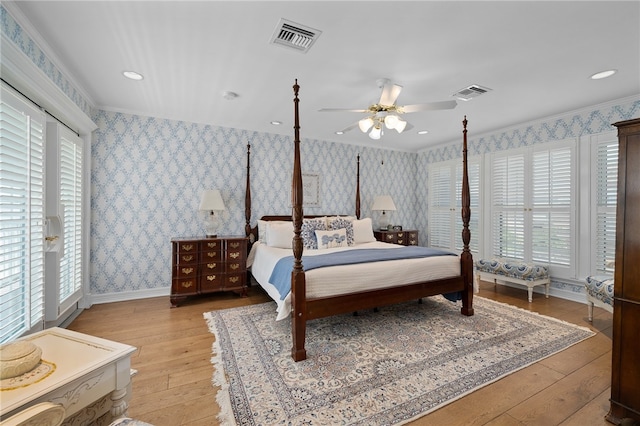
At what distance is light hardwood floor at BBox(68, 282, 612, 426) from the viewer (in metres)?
1.74

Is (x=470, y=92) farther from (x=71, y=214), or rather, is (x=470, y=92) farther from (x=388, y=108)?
(x=71, y=214)

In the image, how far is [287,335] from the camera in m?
2.83

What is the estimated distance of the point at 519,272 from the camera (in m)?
4.02

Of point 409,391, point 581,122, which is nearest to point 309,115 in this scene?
point 409,391

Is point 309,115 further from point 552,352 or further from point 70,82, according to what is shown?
point 552,352

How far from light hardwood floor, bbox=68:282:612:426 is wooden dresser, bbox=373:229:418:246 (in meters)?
2.61

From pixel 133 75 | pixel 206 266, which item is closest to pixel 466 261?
pixel 206 266

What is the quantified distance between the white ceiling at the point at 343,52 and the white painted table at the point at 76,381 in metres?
2.05

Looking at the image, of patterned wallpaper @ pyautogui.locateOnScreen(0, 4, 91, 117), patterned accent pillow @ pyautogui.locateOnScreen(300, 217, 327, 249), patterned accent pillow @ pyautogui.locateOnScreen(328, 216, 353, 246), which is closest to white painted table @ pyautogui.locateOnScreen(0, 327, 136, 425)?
patterned wallpaper @ pyautogui.locateOnScreen(0, 4, 91, 117)

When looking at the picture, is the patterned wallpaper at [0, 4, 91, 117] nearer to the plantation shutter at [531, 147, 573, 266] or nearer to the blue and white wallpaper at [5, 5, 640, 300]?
the blue and white wallpaper at [5, 5, 640, 300]

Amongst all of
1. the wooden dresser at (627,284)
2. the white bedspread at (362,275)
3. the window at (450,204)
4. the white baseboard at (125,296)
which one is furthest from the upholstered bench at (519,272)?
the white baseboard at (125,296)

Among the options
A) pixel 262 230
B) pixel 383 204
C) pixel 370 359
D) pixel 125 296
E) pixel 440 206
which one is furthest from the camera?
pixel 440 206

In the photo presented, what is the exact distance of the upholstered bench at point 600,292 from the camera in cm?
287

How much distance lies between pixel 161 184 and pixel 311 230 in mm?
2256
